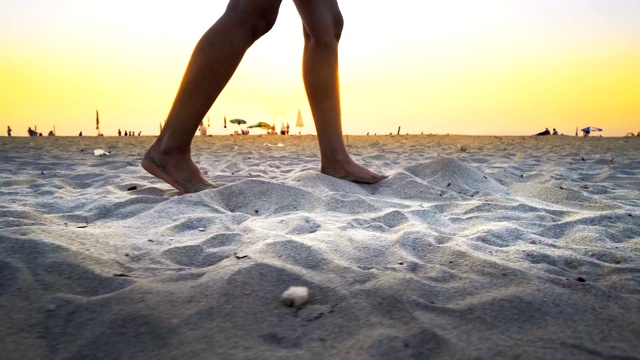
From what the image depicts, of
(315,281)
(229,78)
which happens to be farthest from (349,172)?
(315,281)

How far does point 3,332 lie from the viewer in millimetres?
722

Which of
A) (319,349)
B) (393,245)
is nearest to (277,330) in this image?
(319,349)

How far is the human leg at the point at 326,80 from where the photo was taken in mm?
2297

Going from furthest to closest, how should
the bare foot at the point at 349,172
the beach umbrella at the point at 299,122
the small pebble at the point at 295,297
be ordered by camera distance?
the beach umbrella at the point at 299,122
the bare foot at the point at 349,172
the small pebble at the point at 295,297

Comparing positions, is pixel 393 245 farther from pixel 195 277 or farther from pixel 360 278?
pixel 195 277

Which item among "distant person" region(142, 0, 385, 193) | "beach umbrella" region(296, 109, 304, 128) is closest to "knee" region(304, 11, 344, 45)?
"distant person" region(142, 0, 385, 193)

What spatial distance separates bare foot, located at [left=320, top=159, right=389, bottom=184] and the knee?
2.20ft

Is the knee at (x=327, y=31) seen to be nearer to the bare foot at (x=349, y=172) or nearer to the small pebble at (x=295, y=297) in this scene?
the bare foot at (x=349, y=172)

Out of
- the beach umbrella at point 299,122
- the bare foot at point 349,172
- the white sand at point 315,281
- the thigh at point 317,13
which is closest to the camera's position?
the white sand at point 315,281

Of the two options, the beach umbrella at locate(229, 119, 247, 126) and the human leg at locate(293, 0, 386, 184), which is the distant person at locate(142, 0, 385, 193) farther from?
the beach umbrella at locate(229, 119, 247, 126)

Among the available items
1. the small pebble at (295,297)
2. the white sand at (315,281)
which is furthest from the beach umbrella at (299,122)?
the small pebble at (295,297)

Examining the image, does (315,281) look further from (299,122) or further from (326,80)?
(299,122)

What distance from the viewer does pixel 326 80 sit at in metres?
2.39

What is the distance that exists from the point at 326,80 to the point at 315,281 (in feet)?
5.29
